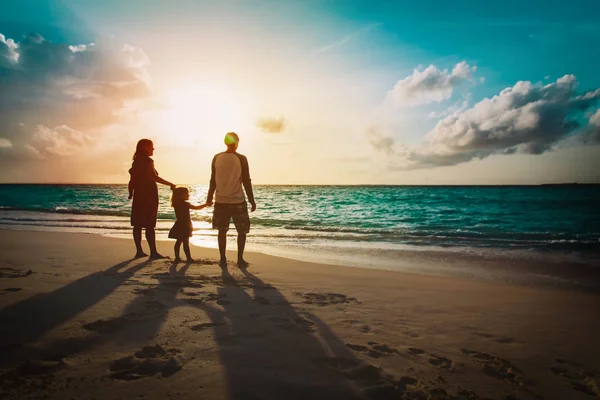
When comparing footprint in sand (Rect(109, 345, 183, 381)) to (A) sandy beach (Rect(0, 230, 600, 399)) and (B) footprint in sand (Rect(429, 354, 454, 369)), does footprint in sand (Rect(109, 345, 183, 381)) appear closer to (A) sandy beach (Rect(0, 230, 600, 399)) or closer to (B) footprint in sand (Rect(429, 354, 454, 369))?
(A) sandy beach (Rect(0, 230, 600, 399))

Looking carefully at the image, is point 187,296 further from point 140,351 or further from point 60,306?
point 140,351

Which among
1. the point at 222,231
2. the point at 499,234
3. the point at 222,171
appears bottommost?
the point at 499,234

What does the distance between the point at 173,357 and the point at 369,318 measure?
1.93m

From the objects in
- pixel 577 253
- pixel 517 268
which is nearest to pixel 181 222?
pixel 517 268

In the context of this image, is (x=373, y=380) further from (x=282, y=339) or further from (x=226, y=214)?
(x=226, y=214)

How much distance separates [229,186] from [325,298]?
281 centimetres

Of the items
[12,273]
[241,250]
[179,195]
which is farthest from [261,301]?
[12,273]

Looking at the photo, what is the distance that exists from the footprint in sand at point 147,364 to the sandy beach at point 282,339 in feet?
0.04

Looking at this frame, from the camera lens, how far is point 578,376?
8.15 ft

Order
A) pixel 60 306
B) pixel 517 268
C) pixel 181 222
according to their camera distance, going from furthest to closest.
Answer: pixel 517 268, pixel 181 222, pixel 60 306

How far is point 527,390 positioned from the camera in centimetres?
225

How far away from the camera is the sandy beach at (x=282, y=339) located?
6.89ft

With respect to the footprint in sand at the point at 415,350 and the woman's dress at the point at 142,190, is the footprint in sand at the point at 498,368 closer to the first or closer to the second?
the footprint in sand at the point at 415,350

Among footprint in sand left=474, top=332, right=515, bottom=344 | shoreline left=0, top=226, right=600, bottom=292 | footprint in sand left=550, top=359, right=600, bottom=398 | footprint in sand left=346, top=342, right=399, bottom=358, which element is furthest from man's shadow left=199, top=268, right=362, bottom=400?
shoreline left=0, top=226, right=600, bottom=292
